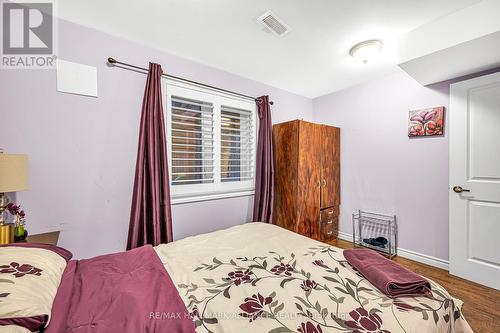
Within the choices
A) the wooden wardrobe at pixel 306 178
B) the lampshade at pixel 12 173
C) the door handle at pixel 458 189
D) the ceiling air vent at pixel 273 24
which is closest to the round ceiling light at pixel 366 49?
the ceiling air vent at pixel 273 24

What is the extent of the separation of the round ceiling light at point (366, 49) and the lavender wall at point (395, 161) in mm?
805

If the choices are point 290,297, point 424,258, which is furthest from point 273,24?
point 424,258

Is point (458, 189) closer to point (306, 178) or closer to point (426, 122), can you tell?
point (426, 122)

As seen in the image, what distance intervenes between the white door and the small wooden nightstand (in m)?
3.74

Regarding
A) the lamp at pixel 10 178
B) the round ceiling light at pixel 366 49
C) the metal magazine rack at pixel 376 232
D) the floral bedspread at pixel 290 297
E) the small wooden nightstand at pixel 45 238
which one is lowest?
the metal magazine rack at pixel 376 232

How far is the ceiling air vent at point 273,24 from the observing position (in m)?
1.76

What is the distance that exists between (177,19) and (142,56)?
601 millimetres

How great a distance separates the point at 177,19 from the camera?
181 cm

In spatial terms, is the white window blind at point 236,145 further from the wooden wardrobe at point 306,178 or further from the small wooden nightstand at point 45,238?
the small wooden nightstand at point 45,238

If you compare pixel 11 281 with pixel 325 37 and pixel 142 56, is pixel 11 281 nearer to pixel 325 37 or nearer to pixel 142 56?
pixel 142 56

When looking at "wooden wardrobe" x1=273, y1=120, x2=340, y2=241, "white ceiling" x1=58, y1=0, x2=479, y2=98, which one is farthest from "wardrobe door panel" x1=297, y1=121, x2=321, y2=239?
"white ceiling" x1=58, y1=0, x2=479, y2=98

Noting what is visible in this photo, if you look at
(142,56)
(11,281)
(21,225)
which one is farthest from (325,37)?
(21,225)

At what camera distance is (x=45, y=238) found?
1553 millimetres

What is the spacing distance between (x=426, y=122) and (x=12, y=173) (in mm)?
3915
